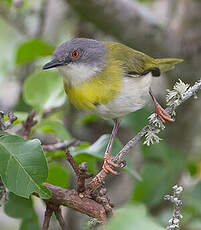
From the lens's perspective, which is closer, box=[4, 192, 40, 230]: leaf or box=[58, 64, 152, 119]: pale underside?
box=[4, 192, 40, 230]: leaf

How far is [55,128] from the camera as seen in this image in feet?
7.03

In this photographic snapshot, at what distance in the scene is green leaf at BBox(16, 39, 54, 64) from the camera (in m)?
2.81

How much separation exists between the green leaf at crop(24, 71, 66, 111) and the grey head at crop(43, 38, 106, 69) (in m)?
0.13

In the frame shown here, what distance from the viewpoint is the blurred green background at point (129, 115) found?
8.02 feet

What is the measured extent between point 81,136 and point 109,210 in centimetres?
227

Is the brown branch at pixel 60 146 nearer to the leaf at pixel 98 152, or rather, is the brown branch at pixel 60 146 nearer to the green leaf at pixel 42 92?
the leaf at pixel 98 152

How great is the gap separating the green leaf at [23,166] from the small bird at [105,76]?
0.64 m

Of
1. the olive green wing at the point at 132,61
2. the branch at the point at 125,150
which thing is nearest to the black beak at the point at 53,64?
the olive green wing at the point at 132,61

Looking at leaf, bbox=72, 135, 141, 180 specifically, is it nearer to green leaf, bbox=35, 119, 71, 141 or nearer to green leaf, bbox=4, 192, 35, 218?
green leaf, bbox=35, 119, 71, 141

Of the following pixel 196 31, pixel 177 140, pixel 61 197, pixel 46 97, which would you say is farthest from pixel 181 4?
pixel 61 197

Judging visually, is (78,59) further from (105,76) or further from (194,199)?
(194,199)

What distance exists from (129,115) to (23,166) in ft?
4.56

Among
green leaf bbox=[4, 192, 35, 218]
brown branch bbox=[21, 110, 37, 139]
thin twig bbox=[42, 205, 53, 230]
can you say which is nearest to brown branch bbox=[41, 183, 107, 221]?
thin twig bbox=[42, 205, 53, 230]

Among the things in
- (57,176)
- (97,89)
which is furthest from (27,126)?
(97,89)
